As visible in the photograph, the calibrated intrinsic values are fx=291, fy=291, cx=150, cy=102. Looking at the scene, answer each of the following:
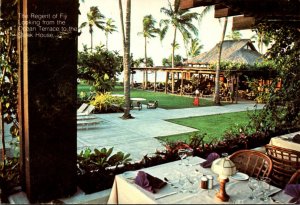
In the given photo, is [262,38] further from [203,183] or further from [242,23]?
[203,183]

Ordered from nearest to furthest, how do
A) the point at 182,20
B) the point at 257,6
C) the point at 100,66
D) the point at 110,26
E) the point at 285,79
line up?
1. the point at 257,6
2. the point at 285,79
3. the point at 100,66
4. the point at 182,20
5. the point at 110,26

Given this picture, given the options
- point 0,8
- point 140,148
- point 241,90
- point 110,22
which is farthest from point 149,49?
point 0,8

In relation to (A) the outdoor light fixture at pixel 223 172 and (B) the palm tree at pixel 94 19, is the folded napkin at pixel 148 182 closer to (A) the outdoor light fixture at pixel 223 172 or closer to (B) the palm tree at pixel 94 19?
(A) the outdoor light fixture at pixel 223 172

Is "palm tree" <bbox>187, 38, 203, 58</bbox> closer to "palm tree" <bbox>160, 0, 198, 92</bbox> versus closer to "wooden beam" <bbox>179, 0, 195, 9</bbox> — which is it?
"palm tree" <bbox>160, 0, 198, 92</bbox>

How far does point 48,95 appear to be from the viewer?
351 centimetres

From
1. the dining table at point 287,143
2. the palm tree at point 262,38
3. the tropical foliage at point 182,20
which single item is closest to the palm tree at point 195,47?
the palm tree at point 262,38

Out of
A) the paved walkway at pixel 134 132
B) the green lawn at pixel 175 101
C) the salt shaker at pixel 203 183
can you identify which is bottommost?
the paved walkway at pixel 134 132

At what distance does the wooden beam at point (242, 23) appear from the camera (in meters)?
5.84

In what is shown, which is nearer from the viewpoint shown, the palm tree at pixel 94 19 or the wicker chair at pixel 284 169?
the wicker chair at pixel 284 169

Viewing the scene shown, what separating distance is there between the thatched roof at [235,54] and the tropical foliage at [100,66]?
12.9 m

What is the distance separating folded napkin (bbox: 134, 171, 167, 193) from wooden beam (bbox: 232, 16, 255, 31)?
3929 mm

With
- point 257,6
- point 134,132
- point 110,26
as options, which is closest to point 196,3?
point 257,6

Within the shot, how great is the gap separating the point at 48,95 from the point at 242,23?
4.34m

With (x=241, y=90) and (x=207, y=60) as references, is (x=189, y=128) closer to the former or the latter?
(x=241, y=90)
